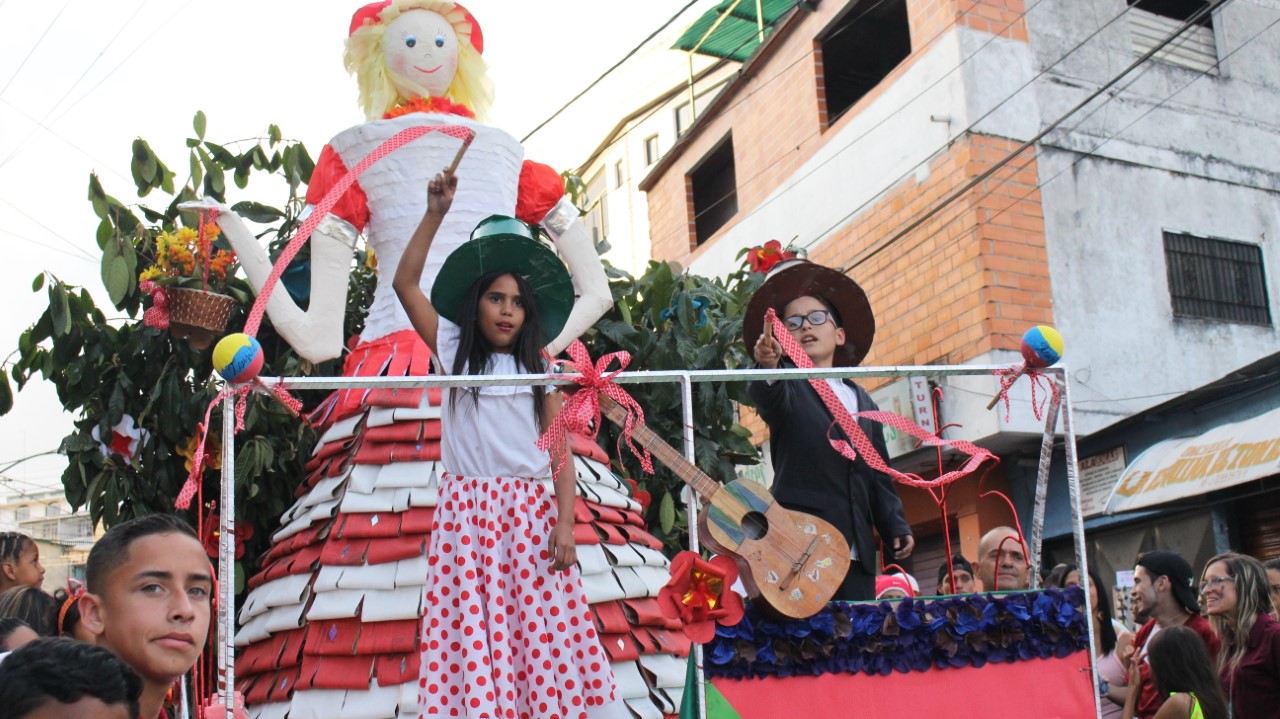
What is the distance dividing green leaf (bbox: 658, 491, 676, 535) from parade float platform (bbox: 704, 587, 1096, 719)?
1.94 meters

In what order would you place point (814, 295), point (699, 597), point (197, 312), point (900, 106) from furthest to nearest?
point (900, 106) → point (197, 312) → point (814, 295) → point (699, 597)

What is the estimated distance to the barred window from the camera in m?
11.2

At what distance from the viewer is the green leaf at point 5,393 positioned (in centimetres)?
516

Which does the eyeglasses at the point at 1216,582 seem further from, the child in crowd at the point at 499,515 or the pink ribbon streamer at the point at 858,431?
the child in crowd at the point at 499,515

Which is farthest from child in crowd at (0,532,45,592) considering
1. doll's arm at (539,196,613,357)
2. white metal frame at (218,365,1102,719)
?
doll's arm at (539,196,613,357)

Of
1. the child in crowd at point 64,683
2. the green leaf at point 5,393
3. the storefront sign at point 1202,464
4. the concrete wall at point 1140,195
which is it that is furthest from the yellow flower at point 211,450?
the concrete wall at point 1140,195

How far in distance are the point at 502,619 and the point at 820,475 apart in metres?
1.03

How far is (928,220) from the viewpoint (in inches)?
434

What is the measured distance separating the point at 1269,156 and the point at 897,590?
9114 millimetres

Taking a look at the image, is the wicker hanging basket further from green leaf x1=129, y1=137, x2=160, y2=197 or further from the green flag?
the green flag

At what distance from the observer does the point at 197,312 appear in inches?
169

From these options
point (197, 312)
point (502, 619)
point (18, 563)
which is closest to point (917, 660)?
point (502, 619)

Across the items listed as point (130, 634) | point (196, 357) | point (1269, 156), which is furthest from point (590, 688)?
point (1269, 156)

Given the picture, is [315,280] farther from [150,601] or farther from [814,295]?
[150,601]
